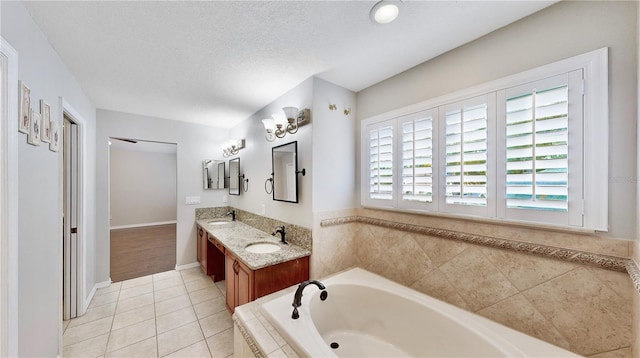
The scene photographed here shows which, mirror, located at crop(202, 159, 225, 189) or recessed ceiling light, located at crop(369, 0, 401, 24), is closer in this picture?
recessed ceiling light, located at crop(369, 0, 401, 24)

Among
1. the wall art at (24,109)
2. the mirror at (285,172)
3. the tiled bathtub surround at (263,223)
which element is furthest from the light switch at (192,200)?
the wall art at (24,109)

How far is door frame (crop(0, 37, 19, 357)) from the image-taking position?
3.20 ft

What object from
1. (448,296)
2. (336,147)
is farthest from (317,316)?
(336,147)

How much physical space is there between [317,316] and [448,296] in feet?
3.24

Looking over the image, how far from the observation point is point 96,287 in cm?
273

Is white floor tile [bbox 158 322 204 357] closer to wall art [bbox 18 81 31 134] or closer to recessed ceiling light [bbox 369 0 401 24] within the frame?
wall art [bbox 18 81 31 134]

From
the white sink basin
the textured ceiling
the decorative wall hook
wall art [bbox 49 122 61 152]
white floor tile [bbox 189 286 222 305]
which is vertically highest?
the textured ceiling

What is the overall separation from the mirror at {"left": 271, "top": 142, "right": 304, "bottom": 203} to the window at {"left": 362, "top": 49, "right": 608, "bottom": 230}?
1.01 meters

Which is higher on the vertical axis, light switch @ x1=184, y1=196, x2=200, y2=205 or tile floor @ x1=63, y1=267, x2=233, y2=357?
light switch @ x1=184, y1=196, x2=200, y2=205

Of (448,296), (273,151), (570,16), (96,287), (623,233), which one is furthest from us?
(96,287)

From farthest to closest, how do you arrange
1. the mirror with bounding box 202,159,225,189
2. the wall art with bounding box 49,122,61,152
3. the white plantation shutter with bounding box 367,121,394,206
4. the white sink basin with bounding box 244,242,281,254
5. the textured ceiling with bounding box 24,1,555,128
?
the mirror with bounding box 202,159,225,189 → the white sink basin with bounding box 244,242,281,254 → the white plantation shutter with bounding box 367,121,394,206 → the wall art with bounding box 49,122,61,152 → the textured ceiling with bounding box 24,1,555,128

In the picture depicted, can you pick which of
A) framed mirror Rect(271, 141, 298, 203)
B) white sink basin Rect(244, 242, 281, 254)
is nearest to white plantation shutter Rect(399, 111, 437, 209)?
framed mirror Rect(271, 141, 298, 203)

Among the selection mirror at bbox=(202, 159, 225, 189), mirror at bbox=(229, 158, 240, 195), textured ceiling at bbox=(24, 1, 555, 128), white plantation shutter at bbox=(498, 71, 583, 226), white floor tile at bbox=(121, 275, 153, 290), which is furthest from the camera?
mirror at bbox=(202, 159, 225, 189)

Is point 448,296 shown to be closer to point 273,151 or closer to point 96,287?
point 273,151
